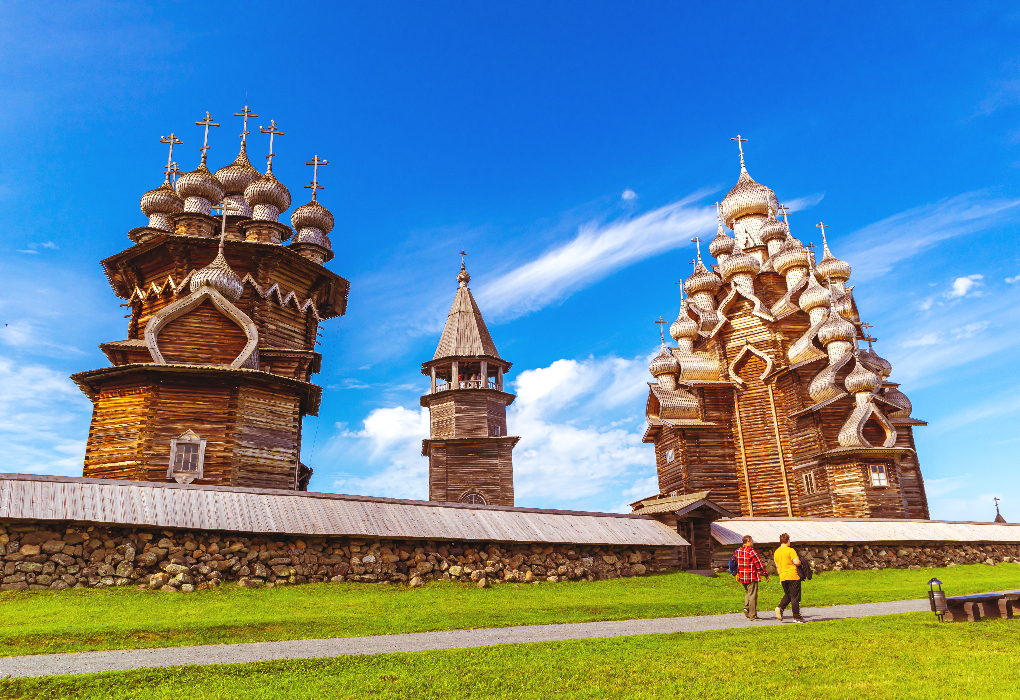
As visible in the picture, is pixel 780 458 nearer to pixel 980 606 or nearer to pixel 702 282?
pixel 702 282

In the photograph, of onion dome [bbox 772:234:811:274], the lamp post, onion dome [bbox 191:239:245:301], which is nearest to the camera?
the lamp post

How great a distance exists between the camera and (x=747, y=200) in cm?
3962

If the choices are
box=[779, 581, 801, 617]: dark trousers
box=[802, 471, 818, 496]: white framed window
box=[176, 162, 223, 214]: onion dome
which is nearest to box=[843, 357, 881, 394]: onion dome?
box=[802, 471, 818, 496]: white framed window

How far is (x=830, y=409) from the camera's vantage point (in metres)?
29.2

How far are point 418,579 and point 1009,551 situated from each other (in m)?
21.0

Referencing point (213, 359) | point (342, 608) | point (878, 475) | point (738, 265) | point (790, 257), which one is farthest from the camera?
point (738, 265)

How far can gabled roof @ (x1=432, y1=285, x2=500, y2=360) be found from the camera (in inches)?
1403

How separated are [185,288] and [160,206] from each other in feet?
17.7

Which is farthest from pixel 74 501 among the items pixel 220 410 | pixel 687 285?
pixel 687 285

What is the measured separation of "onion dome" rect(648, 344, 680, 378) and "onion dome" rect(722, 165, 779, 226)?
35.7 ft

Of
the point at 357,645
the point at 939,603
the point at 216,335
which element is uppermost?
the point at 216,335

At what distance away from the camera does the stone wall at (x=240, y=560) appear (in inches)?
507

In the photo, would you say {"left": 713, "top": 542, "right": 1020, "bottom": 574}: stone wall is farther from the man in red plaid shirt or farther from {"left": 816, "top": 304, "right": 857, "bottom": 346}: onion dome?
{"left": 816, "top": 304, "right": 857, "bottom": 346}: onion dome

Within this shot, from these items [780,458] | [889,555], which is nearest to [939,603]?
[889,555]
